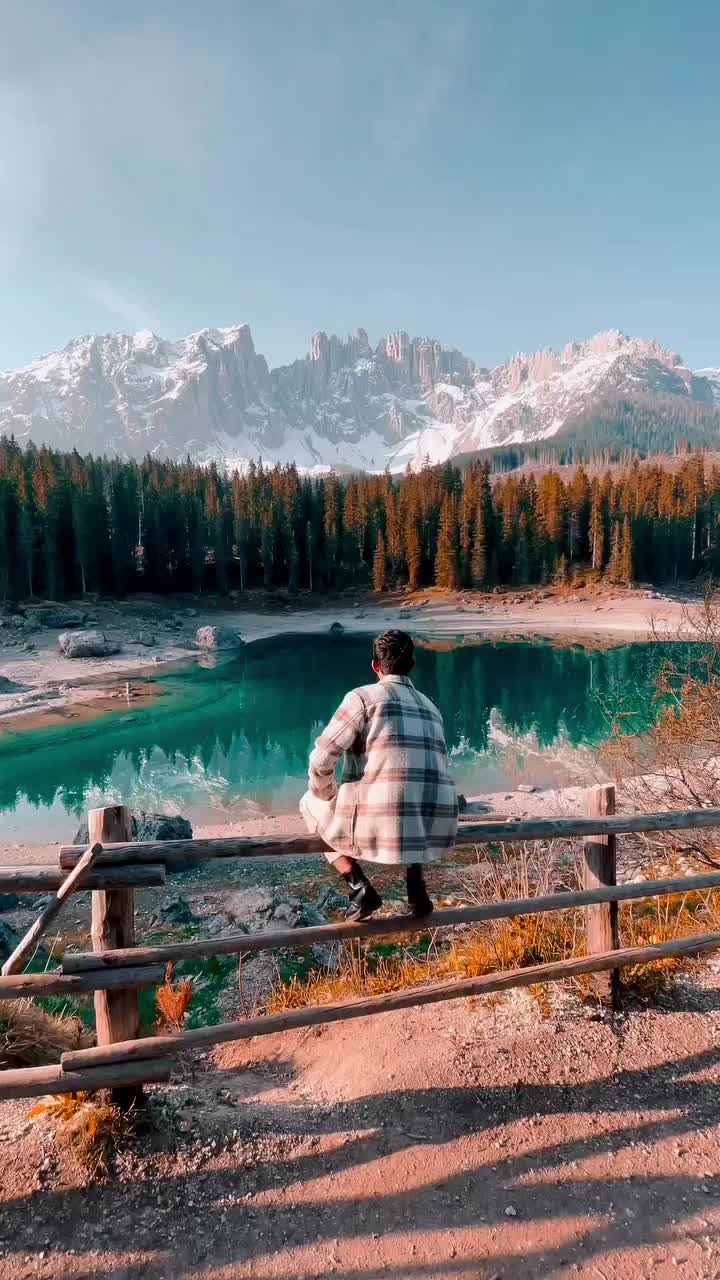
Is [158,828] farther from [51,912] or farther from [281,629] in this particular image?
[281,629]

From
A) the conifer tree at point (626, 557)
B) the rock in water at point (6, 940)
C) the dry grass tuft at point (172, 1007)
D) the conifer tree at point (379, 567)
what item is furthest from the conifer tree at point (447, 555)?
the dry grass tuft at point (172, 1007)

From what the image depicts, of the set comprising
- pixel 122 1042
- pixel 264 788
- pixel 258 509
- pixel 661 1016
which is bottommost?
pixel 264 788

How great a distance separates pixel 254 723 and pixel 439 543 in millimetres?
46469

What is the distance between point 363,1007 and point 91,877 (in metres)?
1.87

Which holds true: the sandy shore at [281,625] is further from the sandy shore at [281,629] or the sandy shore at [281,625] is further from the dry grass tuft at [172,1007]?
the dry grass tuft at [172,1007]

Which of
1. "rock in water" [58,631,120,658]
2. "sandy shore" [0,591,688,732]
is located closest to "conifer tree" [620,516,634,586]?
"sandy shore" [0,591,688,732]

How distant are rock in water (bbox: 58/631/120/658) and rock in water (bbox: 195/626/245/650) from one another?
836 cm

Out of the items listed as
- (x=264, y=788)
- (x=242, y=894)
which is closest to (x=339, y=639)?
(x=264, y=788)

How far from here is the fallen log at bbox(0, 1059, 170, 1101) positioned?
3.66 meters

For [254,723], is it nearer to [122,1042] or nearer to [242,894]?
[242,894]

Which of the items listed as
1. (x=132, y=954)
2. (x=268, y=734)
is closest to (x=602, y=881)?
(x=132, y=954)

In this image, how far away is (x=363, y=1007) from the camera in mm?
4199

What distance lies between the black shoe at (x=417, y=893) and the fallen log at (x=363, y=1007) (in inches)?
24.8

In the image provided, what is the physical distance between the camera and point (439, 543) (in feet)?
240
